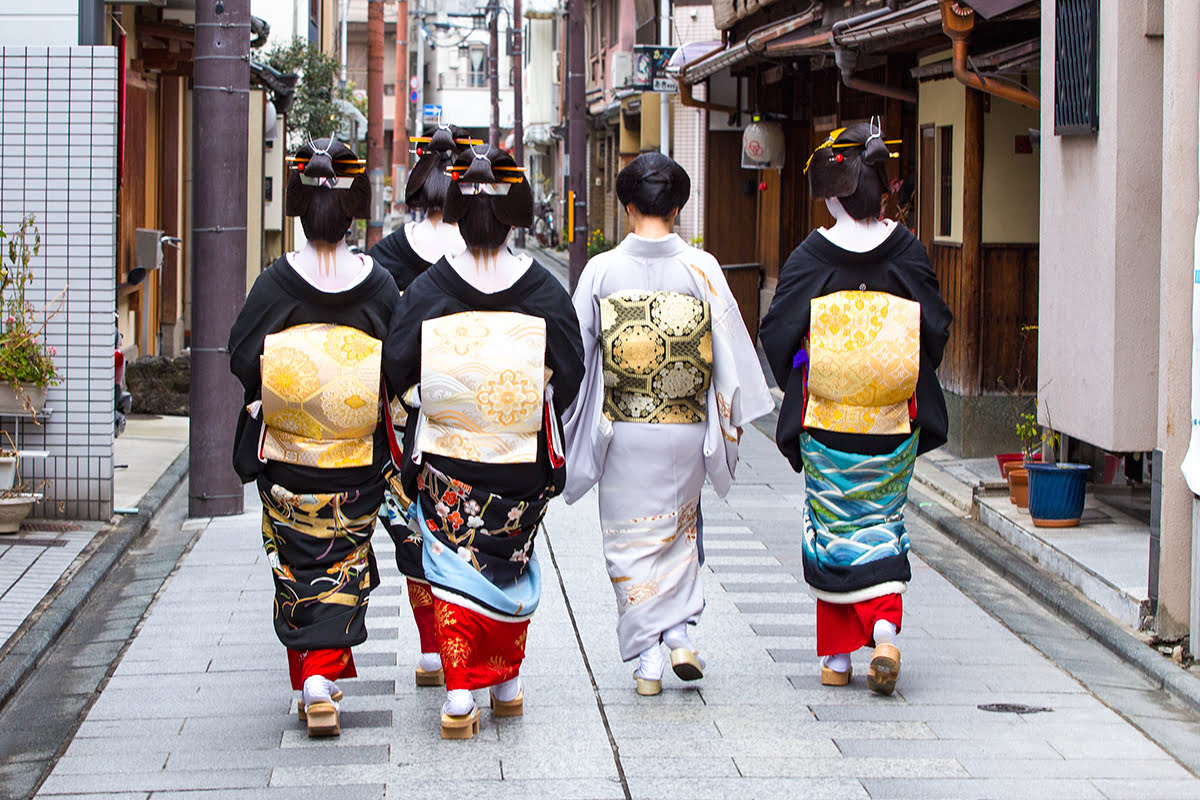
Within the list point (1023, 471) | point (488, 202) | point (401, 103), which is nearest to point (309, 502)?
point (488, 202)

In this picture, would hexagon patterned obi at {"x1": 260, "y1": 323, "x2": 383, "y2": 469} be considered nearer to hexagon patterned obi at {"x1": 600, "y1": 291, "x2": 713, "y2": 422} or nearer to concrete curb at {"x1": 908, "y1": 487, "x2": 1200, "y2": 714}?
hexagon patterned obi at {"x1": 600, "y1": 291, "x2": 713, "y2": 422}

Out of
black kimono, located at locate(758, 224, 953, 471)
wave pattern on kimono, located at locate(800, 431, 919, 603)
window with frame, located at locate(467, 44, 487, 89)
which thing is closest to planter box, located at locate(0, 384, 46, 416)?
black kimono, located at locate(758, 224, 953, 471)

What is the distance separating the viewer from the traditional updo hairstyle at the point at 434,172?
6988 millimetres

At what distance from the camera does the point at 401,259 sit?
7.10 meters

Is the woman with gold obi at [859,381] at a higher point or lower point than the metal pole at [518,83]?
lower

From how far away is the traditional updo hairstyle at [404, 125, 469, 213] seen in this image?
6988 millimetres

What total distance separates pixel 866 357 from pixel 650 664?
1.47 metres

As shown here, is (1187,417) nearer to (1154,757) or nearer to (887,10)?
(1154,757)

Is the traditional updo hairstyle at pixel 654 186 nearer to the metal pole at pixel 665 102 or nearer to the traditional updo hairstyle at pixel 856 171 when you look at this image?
the traditional updo hairstyle at pixel 856 171

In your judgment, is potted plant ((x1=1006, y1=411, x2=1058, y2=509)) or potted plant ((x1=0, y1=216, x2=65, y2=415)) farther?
potted plant ((x1=1006, y1=411, x2=1058, y2=509))

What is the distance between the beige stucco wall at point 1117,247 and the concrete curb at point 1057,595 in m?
0.81

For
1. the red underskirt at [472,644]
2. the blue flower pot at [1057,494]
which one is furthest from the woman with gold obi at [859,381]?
the blue flower pot at [1057,494]

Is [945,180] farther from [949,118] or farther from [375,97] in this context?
[375,97]

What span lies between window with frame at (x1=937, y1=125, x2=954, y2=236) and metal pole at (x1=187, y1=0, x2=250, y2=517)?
5.77 metres
